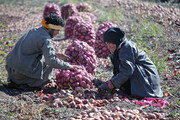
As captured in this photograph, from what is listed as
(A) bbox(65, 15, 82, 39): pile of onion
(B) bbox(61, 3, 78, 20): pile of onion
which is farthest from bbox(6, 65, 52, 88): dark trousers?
(B) bbox(61, 3, 78, 20): pile of onion

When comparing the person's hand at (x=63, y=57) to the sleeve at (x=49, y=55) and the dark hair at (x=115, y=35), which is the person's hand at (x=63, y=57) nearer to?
the sleeve at (x=49, y=55)

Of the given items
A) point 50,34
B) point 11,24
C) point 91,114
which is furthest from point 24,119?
point 11,24

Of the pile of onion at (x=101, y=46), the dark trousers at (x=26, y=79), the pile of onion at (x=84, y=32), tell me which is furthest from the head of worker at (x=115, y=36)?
the pile of onion at (x=84, y=32)

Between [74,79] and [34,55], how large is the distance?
0.75m

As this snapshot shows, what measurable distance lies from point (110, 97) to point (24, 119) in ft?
4.30

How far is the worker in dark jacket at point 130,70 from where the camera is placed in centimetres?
343

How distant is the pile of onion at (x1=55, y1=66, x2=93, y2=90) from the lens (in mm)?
3607

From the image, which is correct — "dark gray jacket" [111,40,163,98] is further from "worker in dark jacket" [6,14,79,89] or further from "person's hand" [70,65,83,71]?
"worker in dark jacket" [6,14,79,89]

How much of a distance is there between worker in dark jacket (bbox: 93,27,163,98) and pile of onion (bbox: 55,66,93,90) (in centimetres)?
21

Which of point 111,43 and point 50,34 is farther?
point 50,34

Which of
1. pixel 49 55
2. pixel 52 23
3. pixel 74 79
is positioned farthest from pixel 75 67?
pixel 52 23

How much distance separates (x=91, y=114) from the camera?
2.75 meters

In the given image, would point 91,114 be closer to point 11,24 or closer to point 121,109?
point 121,109

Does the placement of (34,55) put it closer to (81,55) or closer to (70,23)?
(81,55)
